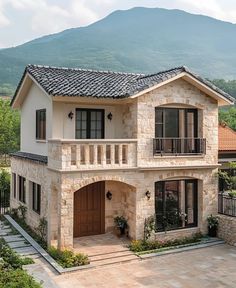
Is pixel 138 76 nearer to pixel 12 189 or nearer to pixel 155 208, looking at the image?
pixel 155 208

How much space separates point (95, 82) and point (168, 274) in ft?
31.2

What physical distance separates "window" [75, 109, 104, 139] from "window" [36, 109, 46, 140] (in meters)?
1.89

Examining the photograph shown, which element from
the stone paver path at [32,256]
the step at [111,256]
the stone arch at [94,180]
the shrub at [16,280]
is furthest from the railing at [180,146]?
the shrub at [16,280]

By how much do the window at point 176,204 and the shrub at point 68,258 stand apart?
4280 mm

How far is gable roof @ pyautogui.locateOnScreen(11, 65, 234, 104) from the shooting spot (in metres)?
15.6

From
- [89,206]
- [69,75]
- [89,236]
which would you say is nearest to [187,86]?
[69,75]

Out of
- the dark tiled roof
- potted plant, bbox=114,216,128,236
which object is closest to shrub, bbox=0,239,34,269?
the dark tiled roof

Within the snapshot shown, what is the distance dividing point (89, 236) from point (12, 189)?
7825mm

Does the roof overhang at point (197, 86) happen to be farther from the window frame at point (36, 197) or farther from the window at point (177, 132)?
the window frame at point (36, 197)

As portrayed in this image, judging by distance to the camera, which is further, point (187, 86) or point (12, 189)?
point (12, 189)

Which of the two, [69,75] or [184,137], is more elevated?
[69,75]

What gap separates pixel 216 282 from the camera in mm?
12203

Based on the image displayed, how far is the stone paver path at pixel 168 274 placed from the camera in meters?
12.1

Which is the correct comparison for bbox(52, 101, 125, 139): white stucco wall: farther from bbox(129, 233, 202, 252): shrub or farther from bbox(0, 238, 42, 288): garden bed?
bbox(0, 238, 42, 288): garden bed
